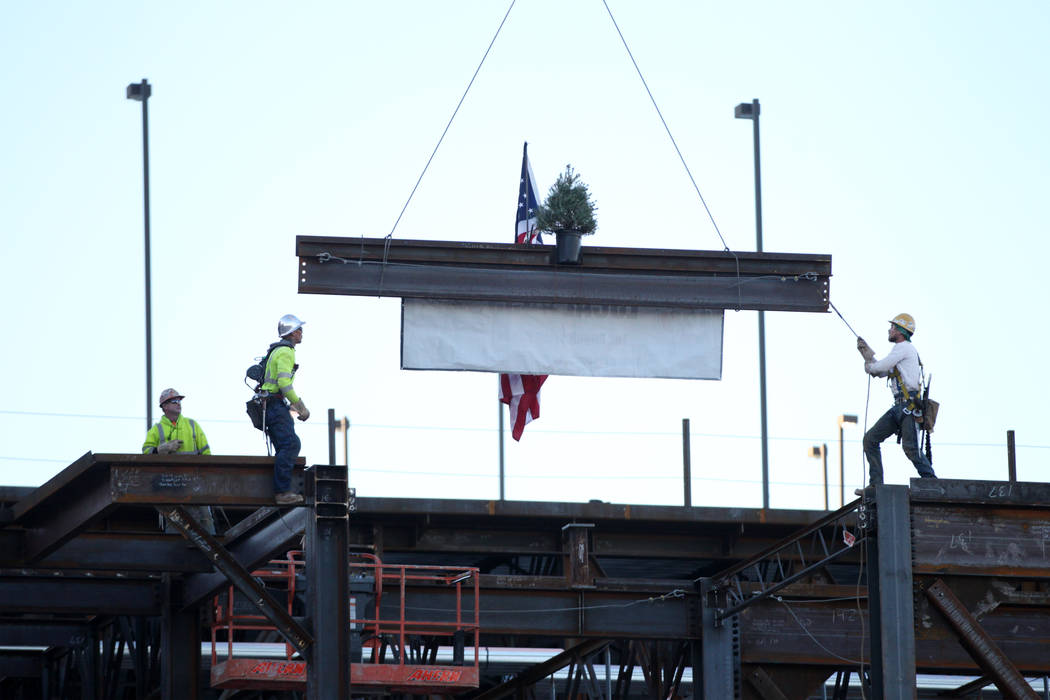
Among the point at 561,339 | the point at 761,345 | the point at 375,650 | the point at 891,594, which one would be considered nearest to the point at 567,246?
the point at 561,339

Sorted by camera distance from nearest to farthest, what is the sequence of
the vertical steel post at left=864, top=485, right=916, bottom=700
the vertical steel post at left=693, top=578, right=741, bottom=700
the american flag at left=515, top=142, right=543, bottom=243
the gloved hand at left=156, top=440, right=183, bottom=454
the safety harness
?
1. the vertical steel post at left=864, top=485, right=916, bottom=700
2. the gloved hand at left=156, top=440, right=183, bottom=454
3. the safety harness
4. the vertical steel post at left=693, top=578, right=741, bottom=700
5. the american flag at left=515, top=142, right=543, bottom=243

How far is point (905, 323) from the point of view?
1908 cm

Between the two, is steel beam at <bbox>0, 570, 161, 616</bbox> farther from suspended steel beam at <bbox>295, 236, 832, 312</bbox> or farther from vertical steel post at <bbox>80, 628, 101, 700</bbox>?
suspended steel beam at <bbox>295, 236, 832, 312</bbox>

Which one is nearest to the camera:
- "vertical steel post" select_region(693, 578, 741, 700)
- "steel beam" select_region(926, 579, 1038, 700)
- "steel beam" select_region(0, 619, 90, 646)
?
"steel beam" select_region(926, 579, 1038, 700)

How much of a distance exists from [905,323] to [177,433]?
858 cm

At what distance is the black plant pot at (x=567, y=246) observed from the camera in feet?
59.3

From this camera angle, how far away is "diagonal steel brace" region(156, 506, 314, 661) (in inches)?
683

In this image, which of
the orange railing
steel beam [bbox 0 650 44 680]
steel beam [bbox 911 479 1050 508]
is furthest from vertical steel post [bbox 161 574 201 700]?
steel beam [bbox 911 479 1050 508]

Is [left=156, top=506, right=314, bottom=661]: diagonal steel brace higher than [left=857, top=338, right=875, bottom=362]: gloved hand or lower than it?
lower

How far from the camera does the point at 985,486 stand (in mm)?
17359

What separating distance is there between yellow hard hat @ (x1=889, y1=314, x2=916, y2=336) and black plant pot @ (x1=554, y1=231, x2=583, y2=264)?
3.80m

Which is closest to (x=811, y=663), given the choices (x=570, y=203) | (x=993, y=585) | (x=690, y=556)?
(x=993, y=585)

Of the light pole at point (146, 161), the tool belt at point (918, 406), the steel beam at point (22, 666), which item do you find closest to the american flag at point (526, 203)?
the tool belt at point (918, 406)

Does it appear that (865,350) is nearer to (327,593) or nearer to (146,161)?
(327,593)
